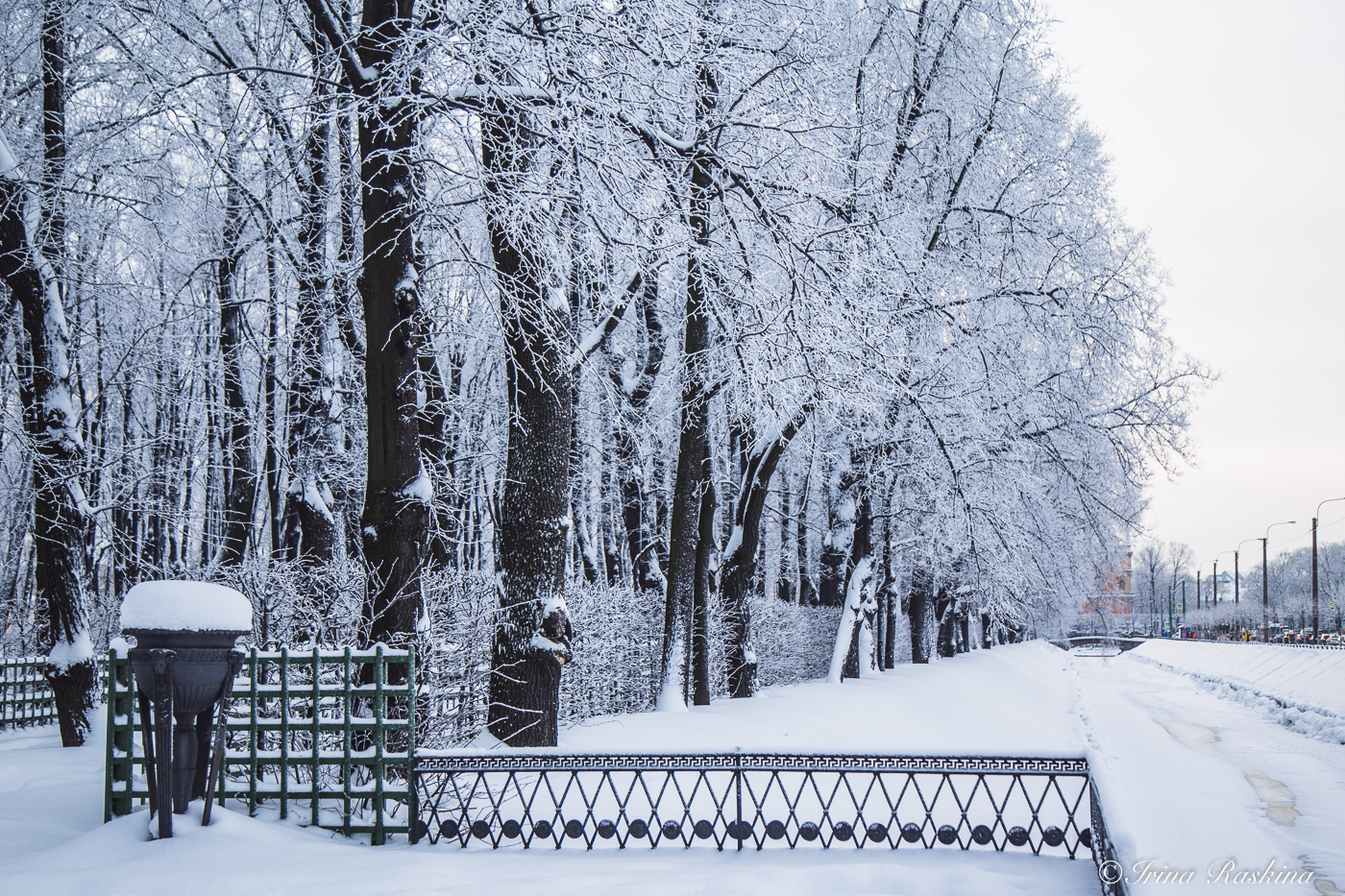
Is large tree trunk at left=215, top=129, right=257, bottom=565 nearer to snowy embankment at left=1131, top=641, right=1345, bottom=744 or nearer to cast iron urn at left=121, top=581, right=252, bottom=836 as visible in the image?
cast iron urn at left=121, top=581, right=252, bottom=836

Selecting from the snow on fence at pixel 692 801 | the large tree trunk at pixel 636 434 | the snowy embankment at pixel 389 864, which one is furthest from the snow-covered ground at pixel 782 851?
the large tree trunk at pixel 636 434

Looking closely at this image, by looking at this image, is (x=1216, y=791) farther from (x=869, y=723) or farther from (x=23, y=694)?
(x=23, y=694)

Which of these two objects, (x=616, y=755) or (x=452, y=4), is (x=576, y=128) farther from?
(x=616, y=755)

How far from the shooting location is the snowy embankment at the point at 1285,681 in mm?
26797

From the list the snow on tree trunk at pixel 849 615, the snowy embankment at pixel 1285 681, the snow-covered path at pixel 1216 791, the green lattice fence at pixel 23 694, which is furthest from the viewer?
the snowy embankment at pixel 1285 681

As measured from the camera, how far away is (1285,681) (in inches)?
1437

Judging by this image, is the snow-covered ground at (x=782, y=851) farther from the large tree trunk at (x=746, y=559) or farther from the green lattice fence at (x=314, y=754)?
the large tree trunk at (x=746, y=559)

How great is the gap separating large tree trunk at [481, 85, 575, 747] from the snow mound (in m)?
3.29

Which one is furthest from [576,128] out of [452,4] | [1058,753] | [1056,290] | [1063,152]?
[1063,152]

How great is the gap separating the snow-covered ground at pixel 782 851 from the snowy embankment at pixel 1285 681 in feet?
11.9

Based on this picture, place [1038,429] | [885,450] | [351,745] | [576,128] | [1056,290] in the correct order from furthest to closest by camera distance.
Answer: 1. [885,450]
2. [1038,429]
3. [1056,290]
4. [576,128]
5. [351,745]

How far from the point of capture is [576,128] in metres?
7.60

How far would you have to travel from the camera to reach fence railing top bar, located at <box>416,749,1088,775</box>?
6.74m

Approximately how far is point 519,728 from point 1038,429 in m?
12.8
